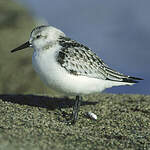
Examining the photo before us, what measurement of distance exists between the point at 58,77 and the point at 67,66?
0.80 ft

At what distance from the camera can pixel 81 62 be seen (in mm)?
5488

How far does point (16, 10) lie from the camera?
13805mm

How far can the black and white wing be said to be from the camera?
533 centimetres

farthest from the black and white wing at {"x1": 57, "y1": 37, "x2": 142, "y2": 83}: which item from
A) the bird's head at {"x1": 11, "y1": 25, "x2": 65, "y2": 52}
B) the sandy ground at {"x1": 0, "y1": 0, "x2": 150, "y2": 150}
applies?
the sandy ground at {"x1": 0, "y1": 0, "x2": 150, "y2": 150}

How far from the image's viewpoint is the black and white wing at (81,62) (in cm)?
533

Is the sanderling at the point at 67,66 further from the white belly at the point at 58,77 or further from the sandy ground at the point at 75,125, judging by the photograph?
the sandy ground at the point at 75,125

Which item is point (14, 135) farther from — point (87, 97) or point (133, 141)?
point (87, 97)

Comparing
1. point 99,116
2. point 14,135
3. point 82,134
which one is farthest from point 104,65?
point 14,135

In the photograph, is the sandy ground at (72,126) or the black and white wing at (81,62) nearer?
the sandy ground at (72,126)

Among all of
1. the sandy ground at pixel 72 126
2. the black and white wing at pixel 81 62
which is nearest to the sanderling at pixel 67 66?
the black and white wing at pixel 81 62

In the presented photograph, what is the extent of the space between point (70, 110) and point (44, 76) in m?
1.28

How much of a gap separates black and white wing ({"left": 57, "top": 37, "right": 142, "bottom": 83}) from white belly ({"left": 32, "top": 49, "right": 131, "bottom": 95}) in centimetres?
9

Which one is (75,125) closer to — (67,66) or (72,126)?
(72,126)

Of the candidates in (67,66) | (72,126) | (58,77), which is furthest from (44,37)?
(72,126)
